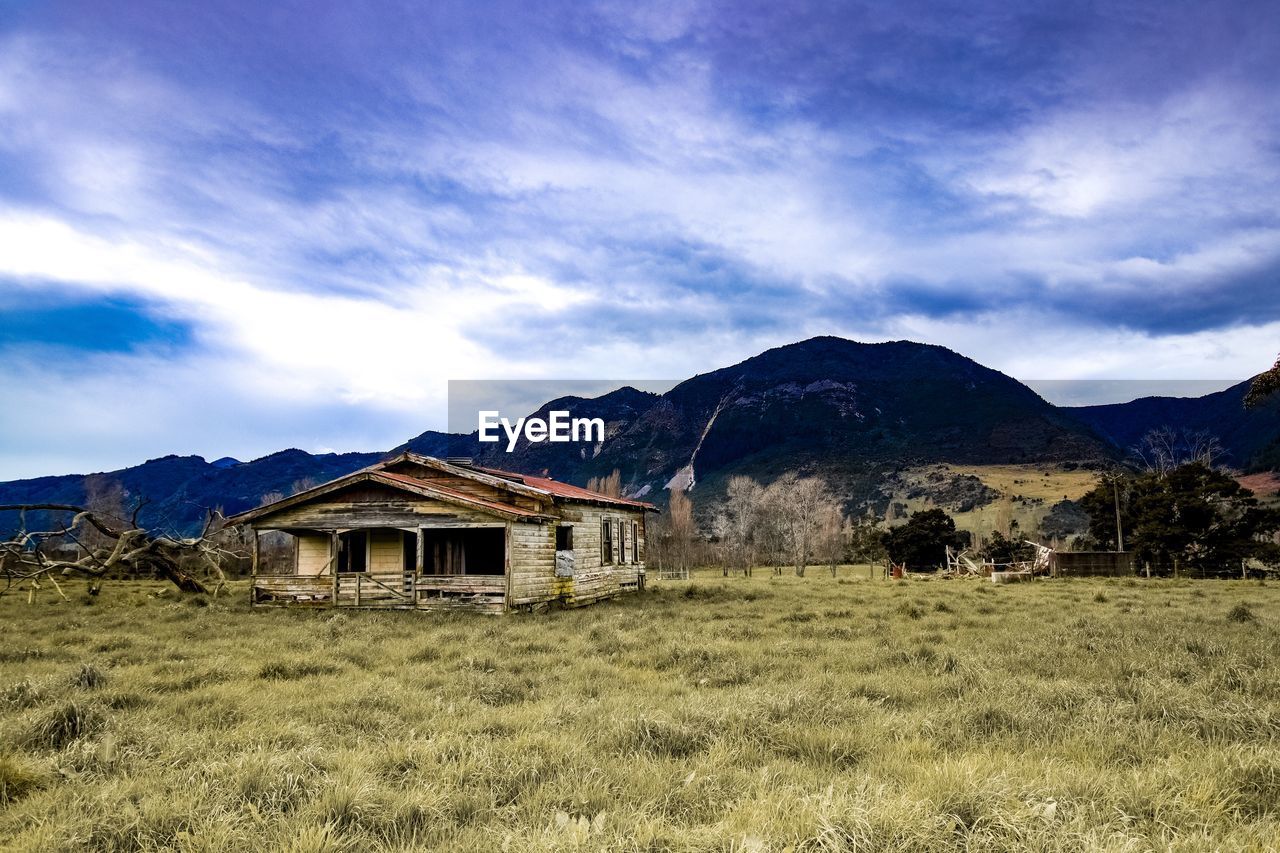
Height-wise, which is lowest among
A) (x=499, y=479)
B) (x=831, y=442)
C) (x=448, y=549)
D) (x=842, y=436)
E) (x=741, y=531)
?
(x=741, y=531)

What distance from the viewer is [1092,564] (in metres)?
38.6

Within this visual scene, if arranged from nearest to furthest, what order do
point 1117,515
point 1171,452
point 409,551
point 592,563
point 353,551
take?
point 409,551 < point 353,551 < point 592,563 < point 1117,515 < point 1171,452

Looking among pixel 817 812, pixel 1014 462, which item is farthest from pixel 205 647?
pixel 1014 462

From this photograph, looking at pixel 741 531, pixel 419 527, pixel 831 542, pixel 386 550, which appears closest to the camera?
pixel 419 527

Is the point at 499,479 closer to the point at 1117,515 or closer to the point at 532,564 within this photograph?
the point at 532,564

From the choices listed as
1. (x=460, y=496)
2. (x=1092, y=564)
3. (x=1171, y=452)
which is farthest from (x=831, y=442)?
(x=460, y=496)

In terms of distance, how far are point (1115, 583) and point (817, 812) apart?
34207mm

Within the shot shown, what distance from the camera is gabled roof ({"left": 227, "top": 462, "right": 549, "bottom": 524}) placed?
20250 mm

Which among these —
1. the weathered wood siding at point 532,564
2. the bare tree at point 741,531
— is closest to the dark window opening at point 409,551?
the weathered wood siding at point 532,564

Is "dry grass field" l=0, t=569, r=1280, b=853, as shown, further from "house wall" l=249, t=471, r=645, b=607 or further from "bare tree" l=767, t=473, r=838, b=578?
"bare tree" l=767, t=473, r=838, b=578

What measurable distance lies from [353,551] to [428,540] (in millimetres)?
2512

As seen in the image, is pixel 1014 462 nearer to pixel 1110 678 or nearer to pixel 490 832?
pixel 1110 678

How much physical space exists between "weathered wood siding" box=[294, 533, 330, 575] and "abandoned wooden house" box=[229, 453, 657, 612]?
1.4 inches

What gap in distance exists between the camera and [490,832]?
14.2 ft
